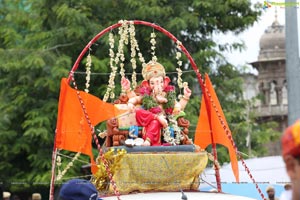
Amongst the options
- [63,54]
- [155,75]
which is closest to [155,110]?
[155,75]

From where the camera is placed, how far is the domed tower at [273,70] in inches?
1758

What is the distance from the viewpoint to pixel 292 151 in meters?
3.65

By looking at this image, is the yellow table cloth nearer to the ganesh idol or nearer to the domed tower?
the ganesh idol

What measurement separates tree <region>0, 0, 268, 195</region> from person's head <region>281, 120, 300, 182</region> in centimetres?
1520

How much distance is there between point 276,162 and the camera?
17.2 meters

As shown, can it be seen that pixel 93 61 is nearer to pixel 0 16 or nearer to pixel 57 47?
pixel 57 47

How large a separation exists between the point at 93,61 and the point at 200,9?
347 centimetres

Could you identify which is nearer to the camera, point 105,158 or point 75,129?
point 105,158

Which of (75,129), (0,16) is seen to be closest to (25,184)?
(0,16)

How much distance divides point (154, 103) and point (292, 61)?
9.78 feet

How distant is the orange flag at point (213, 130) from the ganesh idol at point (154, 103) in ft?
1.35

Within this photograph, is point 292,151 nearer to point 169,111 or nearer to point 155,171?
point 155,171

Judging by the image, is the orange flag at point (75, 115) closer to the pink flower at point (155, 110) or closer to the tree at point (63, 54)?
the pink flower at point (155, 110)

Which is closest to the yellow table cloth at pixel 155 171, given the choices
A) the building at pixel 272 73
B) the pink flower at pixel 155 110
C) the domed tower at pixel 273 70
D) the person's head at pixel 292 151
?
the pink flower at pixel 155 110
